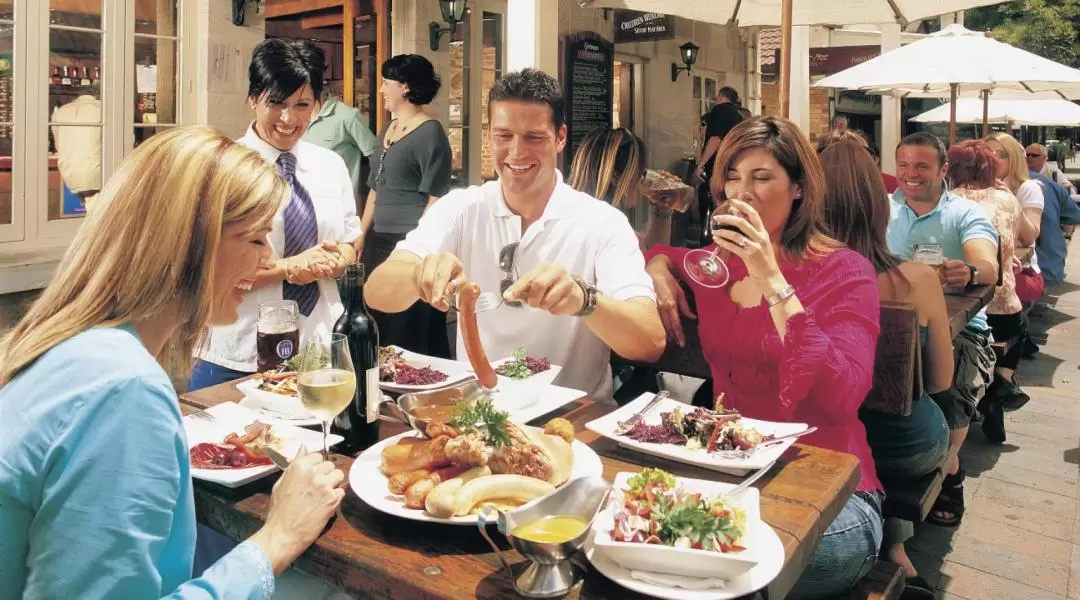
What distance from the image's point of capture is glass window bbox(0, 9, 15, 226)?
15.6 feet

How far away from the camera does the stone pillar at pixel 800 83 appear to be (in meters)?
6.82

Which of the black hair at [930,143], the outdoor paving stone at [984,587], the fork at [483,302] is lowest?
the outdoor paving stone at [984,587]

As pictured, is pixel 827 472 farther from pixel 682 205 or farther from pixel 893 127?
pixel 893 127

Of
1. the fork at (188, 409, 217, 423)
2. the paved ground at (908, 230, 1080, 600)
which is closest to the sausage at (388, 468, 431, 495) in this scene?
the fork at (188, 409, 217, 423)

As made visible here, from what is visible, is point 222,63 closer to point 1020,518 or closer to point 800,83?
point 800,83

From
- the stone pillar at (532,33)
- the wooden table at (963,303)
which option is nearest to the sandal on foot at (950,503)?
the wooden table at (963,303)

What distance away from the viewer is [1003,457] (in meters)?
5.07

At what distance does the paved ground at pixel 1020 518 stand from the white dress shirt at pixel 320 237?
266 cm

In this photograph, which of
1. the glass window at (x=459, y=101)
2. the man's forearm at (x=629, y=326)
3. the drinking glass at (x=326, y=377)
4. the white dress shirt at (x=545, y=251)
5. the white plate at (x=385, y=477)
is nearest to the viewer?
the white plate at (x=385, y=477)

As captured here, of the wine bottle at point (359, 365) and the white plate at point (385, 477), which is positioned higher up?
the wine bottle at point (359, 365)

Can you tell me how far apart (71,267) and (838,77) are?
23.1ft

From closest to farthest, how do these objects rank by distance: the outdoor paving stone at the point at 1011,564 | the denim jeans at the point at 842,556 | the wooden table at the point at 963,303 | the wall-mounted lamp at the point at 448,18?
the denim jeans at the point at 842,556 → the outdoor paving stone at the point at 1011,564 → the wooden table at the point at 963,303 → the wall-mounted lamp at the point at 448,18

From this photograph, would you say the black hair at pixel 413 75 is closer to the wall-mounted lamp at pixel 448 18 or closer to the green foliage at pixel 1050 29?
A: the wall-mounted lamp at pixel 448 18

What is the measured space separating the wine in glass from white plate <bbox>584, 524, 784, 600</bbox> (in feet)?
3.32
